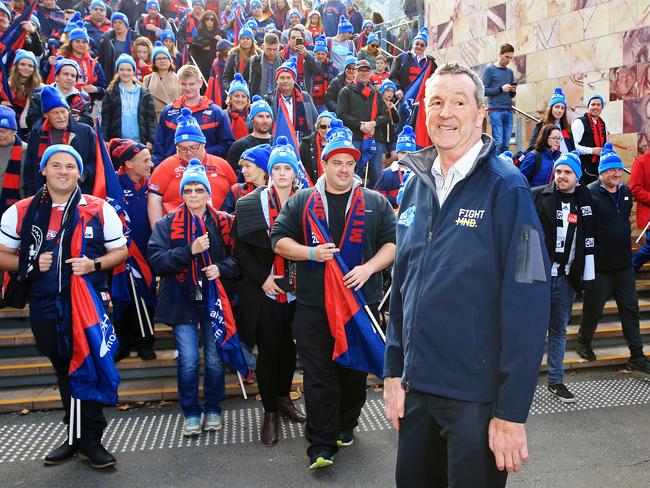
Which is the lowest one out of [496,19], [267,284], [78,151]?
[267,284]

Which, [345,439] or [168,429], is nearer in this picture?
[345,439]

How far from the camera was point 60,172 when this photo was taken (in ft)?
13.5

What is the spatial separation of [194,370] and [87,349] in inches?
35.9

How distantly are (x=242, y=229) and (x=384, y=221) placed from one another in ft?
3.73

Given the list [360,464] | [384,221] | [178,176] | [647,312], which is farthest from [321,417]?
[647,312]

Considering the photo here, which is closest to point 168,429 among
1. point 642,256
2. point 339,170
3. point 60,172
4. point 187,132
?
point 60,172

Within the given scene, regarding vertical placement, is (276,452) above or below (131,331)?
below

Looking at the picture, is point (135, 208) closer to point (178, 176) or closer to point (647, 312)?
point (178, 176)

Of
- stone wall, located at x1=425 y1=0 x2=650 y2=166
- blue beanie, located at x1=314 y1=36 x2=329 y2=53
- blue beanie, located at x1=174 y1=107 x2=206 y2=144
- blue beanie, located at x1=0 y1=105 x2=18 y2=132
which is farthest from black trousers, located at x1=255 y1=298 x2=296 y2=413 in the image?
stone wall, located at x1=425 y1=0 x2=650 y2=166

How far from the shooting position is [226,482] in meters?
3.97

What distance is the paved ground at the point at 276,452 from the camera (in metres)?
4.00

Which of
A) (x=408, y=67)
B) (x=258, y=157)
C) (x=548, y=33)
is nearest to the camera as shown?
(x=258, y=157)

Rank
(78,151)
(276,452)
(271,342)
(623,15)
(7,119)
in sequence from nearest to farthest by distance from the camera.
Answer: (276,452) → (271,342) → (78,151) → (7,119) → (623,15)

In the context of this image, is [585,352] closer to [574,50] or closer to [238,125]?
[238,125]
